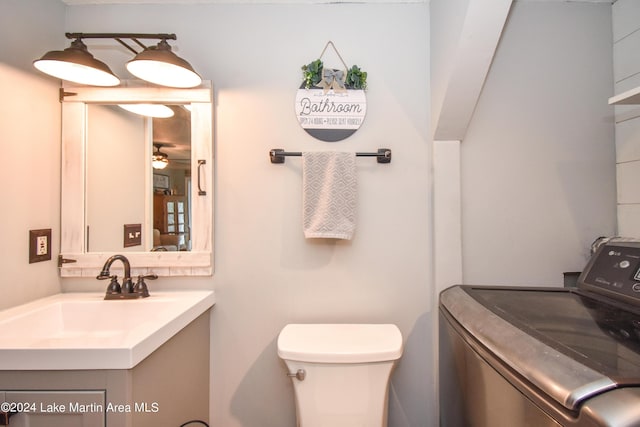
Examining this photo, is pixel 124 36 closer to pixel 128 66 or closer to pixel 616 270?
pixel 128 66

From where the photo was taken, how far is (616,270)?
101 centimetres

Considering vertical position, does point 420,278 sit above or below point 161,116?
below

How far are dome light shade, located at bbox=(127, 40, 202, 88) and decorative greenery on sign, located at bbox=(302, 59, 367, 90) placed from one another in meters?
0.49

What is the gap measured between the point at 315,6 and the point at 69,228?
156cm

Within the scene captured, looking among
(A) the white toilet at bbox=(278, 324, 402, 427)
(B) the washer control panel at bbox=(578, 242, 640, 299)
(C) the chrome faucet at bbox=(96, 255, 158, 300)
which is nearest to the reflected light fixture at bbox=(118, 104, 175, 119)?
(C) the chrome faucet at bbox=(96, 255, 158, 300)

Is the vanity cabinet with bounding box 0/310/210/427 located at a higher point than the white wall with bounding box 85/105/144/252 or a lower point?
lower

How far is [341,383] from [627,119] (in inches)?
67.5

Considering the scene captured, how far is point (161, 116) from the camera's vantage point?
4.69 feet

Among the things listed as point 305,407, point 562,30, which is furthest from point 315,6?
point 305,407

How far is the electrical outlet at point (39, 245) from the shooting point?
4.18 feet

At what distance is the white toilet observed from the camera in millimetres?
1110

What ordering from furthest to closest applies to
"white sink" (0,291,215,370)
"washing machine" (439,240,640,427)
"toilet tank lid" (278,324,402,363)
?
1. "toilet tank lid" (278,324,402,363)
2. "white sink" (0,291,215,370)
3. "washing machine" (439,240,640,427)

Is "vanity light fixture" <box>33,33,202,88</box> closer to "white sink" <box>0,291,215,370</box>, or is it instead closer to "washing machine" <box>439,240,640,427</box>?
"white sink" <box>0,291,215,370</box>

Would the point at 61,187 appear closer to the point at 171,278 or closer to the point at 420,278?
the point at 171,278
